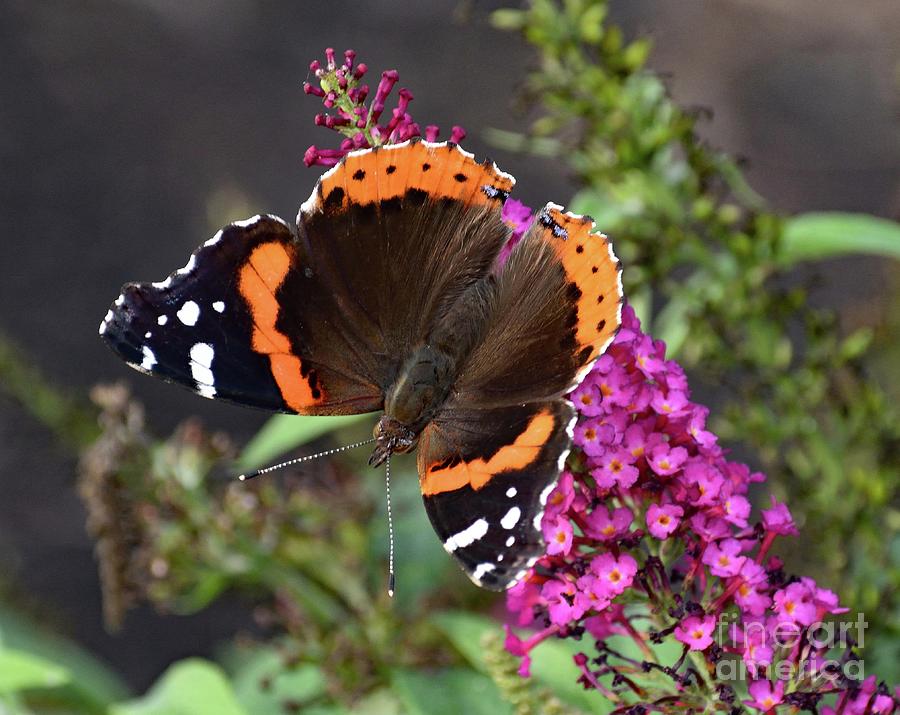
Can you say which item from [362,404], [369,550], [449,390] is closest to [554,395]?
[449,390]

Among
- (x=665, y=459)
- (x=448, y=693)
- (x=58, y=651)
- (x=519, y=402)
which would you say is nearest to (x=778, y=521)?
(x=665, y=459)

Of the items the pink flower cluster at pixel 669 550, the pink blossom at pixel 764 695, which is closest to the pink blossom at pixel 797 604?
the pink flower cluster at pixel 669 550

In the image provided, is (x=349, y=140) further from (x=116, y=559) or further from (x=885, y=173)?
(x=885, y=173)

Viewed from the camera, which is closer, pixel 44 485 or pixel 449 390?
pixel 449 390

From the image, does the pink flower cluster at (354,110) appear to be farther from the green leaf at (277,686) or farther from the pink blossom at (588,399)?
the green leaf at (277,686)

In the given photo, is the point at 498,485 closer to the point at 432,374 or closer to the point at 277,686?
the point at 432,374

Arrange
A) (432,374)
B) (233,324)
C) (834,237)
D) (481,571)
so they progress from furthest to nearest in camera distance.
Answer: (834,237)
(432,374)
(233,324)
(481,571)

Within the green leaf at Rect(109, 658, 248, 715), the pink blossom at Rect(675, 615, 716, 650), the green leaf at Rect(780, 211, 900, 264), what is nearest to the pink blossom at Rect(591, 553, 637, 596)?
the pink blossom at Rect(675, 615, 716, 650)
